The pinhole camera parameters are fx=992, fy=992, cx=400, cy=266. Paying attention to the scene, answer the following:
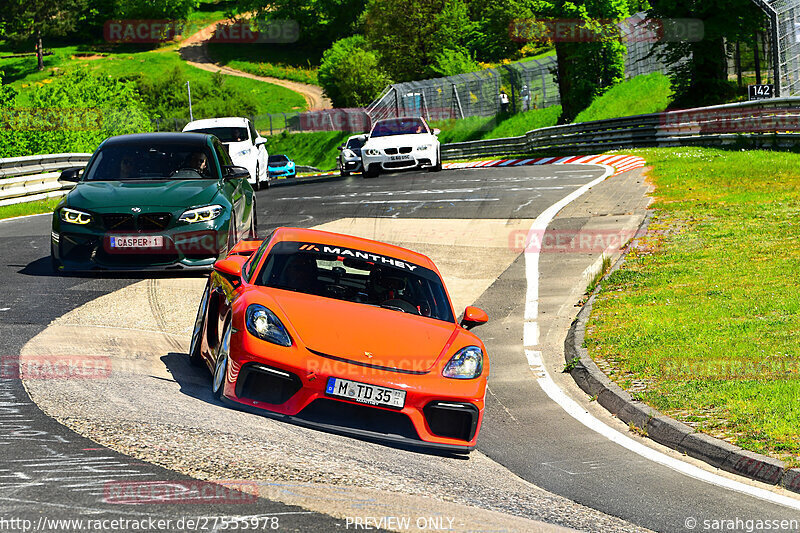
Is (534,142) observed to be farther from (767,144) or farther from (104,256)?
(104,256)

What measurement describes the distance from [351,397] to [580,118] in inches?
1709

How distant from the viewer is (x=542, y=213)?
1969 centimetres

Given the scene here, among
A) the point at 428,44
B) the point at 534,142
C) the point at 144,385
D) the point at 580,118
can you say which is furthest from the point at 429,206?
the point at 428,44

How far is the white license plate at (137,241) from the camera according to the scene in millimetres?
11695

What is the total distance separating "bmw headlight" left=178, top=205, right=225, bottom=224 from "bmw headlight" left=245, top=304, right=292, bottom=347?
16.8 feet

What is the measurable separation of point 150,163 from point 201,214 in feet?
4.47

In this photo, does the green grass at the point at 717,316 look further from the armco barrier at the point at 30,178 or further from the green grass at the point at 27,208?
the armco barrier at the point at 30,178

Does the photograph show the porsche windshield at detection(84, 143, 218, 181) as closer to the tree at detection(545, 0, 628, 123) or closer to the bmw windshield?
the bmw windshield

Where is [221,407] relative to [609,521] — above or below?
above

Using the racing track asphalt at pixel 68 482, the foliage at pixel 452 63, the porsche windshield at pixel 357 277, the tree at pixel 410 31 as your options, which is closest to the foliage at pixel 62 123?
the porsche windshield at pixel 357 277

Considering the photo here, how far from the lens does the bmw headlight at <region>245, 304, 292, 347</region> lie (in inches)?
265

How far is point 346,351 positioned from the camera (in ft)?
21.8

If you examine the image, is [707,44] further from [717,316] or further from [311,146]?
[311,146]

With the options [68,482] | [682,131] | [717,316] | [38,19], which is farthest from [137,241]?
[38,19]
